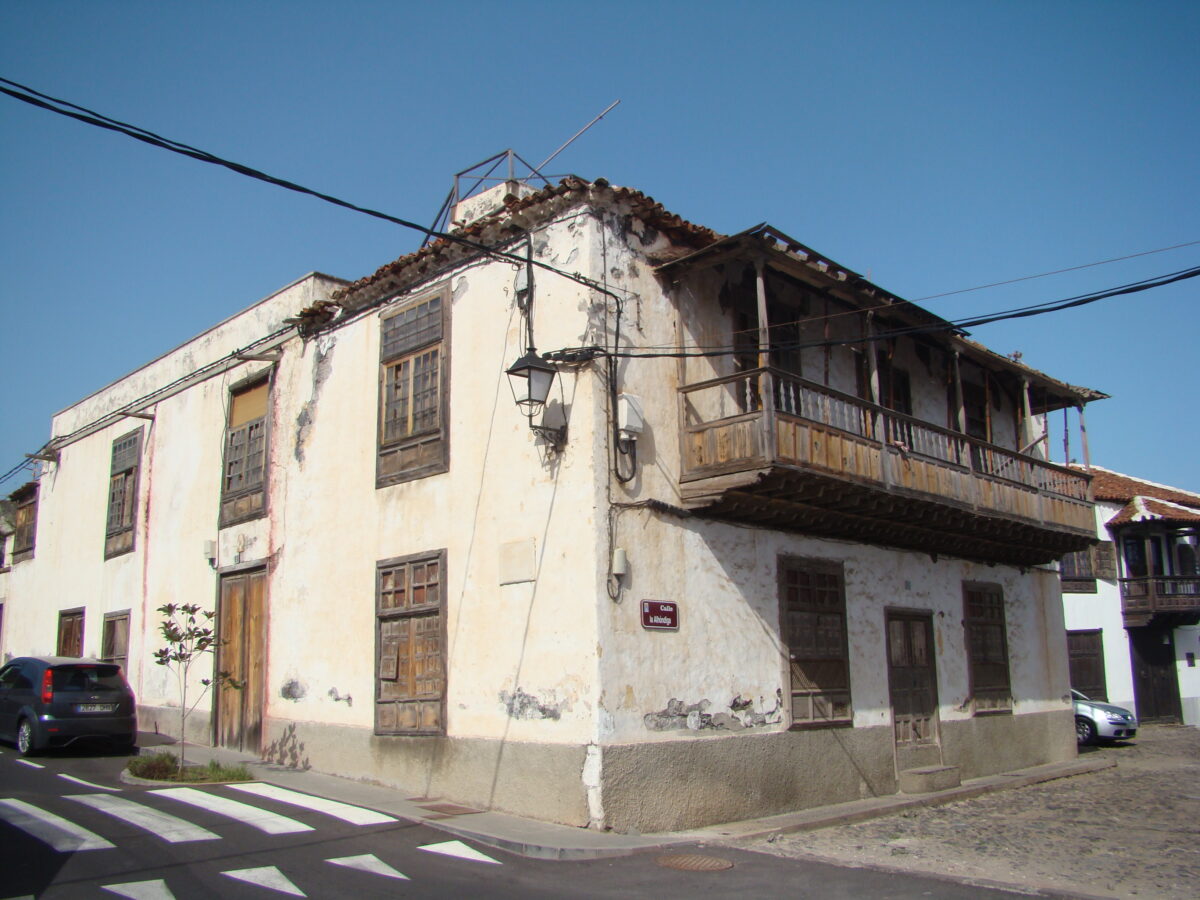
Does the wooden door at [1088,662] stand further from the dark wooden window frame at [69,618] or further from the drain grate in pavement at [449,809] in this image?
the dark wooden window frame at [69,618]

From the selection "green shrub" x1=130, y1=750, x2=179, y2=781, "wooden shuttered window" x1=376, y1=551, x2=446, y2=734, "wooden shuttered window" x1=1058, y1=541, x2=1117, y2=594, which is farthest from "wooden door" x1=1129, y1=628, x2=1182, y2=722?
"green shrub" x1=130, y1=750, x2=179, y2=781

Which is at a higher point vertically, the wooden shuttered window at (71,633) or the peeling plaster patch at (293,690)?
the wooden shuttered window at (71,633)

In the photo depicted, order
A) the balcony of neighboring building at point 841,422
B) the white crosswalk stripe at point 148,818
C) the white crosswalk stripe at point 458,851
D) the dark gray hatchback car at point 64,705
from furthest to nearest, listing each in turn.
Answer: the dark gray hatchback car at point 64,705 < the balcony of neighboring building at point 841,422 < the white crosswalk stripe at point 148,818 < the white crosswalk stripe at point 458,851

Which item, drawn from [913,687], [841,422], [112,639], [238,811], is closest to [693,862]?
[238,811]

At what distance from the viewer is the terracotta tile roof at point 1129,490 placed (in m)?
30.0

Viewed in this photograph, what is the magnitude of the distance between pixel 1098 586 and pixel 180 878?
28.1m

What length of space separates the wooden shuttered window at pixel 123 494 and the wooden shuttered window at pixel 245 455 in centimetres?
402

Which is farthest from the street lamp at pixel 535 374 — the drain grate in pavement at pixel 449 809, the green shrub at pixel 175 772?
the green shrub at pixel 175 772

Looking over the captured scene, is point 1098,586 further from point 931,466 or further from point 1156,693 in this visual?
point 931,466

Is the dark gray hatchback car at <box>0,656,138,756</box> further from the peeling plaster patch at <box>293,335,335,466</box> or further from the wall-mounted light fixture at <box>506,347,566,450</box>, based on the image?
the wall-mounted light fixture at <box>506,347,566,450</box>

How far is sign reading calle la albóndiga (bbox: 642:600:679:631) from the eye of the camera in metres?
10.2

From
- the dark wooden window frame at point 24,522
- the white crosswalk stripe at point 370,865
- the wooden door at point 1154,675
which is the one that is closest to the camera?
the white crosswalk stripe at point 370,865

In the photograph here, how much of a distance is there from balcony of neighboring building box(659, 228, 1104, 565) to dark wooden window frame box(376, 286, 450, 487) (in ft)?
9.87

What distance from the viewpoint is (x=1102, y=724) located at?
21.4m
